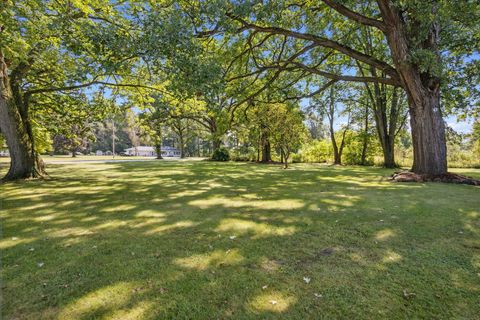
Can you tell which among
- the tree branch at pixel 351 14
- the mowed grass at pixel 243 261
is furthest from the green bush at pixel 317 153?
the mowed grass at pixel 243 261

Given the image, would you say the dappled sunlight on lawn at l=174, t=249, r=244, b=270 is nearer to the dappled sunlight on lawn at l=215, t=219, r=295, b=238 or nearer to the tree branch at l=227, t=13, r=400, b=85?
the dappled sunlight on lawn at l=215, t=219, r=295, b=238

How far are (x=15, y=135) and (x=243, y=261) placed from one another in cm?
1028

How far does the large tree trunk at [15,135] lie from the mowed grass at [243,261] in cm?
531

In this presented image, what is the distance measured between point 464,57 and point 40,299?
43.0 ft

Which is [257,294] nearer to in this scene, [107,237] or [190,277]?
[190,277]

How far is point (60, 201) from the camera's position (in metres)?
5.61

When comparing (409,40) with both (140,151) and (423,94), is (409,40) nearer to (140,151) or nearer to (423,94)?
(423,94)

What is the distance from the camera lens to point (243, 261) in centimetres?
259

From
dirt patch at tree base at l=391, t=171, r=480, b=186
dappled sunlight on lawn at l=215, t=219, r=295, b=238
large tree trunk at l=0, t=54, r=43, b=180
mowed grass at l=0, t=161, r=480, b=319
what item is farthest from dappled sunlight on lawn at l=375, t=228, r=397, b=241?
large tree trunk at l=0, t=54, r=43, b=180

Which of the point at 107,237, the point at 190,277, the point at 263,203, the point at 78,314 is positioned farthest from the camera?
the point at 263,203

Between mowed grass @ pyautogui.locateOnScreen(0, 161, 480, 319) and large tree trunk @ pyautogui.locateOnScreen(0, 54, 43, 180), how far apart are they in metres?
5.31

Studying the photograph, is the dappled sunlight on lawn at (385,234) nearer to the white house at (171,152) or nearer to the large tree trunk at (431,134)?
the large tree trunk at (431,134)

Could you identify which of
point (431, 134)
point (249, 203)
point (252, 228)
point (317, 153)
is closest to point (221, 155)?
point (317, 153)

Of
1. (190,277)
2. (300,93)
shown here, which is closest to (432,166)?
(300,93)
